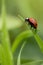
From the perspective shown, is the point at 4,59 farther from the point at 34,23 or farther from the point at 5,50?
the point at 34,23

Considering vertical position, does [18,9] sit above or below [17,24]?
above

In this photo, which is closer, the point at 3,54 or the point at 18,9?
the point at 3,54

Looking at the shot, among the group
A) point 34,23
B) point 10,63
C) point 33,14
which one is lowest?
point 10,63

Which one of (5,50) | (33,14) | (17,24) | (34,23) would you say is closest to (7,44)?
(5,50)

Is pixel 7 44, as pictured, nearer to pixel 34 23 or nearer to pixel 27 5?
pixel 34 23

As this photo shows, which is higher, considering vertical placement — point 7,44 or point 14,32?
point 14,32

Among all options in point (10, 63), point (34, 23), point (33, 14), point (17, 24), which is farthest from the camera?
point (33, 14)

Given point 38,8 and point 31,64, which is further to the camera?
point 38,8

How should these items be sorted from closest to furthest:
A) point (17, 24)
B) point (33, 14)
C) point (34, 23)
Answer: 1. point (34, 23)
2. point (17, 24)
3. point (33, 14)
